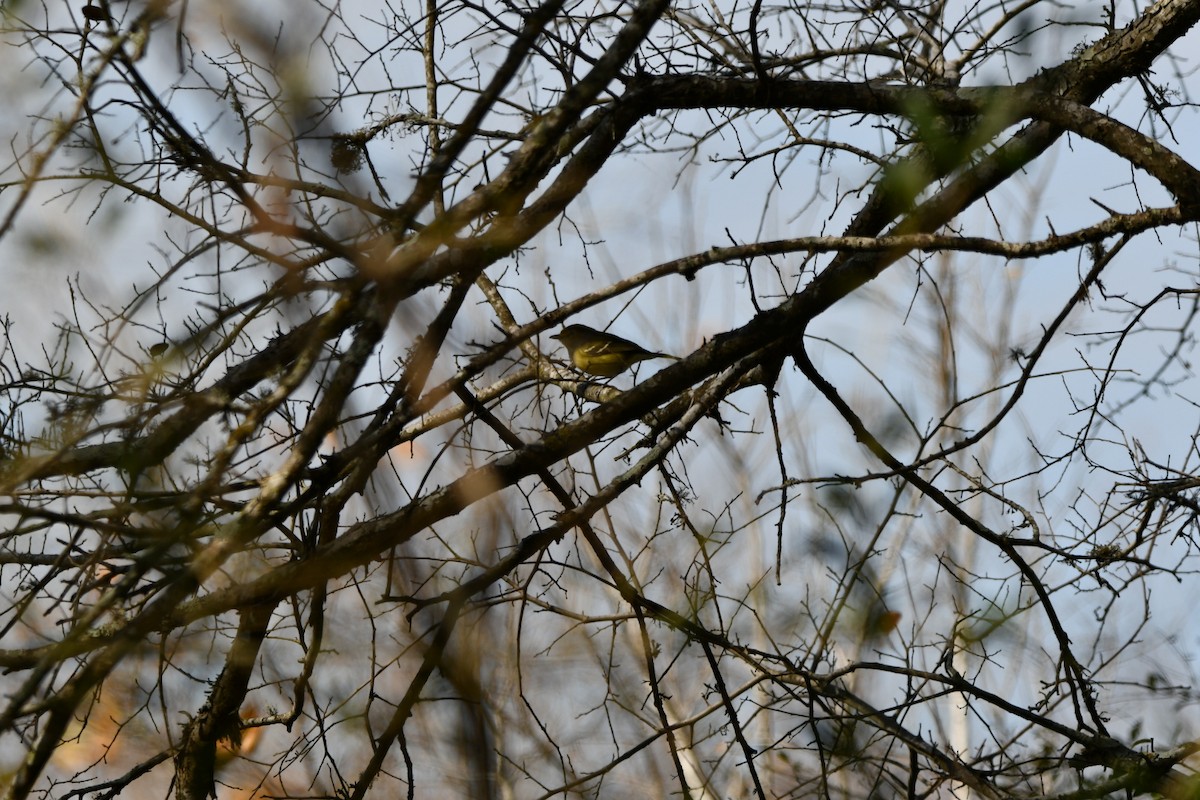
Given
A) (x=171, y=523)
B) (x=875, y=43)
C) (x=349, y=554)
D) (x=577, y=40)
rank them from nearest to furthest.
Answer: (x=171, y=523) → (x=349, y=554) → (x=577, y=40) → (x=875, y=43)

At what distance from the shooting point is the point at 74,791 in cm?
351

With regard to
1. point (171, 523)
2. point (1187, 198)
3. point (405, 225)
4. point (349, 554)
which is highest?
point (1187, 198)

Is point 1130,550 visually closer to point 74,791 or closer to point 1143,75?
point 1143,75

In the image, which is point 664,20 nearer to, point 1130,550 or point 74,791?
point 1130,550

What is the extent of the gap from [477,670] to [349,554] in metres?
1.23

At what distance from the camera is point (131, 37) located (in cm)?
185

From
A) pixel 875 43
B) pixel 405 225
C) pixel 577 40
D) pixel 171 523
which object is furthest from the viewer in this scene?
pixel 875 43

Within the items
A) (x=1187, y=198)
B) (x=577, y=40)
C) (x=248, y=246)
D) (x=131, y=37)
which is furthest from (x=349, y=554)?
(x=1187, y=198)

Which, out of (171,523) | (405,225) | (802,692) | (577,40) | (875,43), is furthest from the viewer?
(875,43)

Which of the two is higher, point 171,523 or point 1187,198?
point 1187,198

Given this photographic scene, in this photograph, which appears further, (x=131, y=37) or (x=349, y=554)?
(x=349, y=554)

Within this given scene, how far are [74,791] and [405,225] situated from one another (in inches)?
105

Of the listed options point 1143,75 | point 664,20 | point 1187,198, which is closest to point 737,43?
point 664,20

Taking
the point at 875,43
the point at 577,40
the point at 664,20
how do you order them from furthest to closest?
the point at 875,43
the point at 664,20
the point at 577,40
